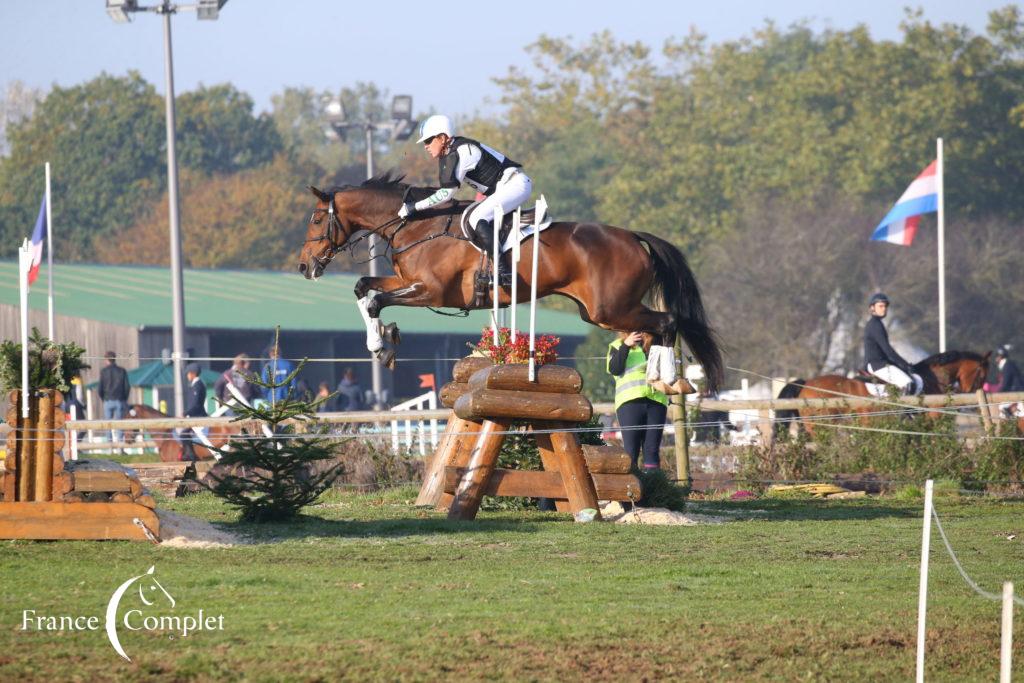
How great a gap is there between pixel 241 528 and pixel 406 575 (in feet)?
6.91

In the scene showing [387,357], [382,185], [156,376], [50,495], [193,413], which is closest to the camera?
[50,495]

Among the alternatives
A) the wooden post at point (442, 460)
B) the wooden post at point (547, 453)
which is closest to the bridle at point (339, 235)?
the wooden post at point (442, 460)

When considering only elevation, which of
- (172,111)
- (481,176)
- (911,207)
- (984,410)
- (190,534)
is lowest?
(190,534)

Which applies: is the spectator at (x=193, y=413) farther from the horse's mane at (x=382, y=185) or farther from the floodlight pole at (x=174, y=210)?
the horse's mane at (x=382, y=185)

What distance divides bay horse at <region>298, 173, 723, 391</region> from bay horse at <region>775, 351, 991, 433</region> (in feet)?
18.1

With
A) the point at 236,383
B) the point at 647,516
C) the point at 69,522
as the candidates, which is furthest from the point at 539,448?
the point at 236,383

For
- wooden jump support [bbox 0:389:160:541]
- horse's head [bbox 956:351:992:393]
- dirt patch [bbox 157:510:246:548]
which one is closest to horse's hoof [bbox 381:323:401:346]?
dirt patch [bbox 157:510:246:548]

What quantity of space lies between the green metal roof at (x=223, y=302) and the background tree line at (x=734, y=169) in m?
6.97

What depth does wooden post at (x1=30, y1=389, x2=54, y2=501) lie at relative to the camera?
9578 mm

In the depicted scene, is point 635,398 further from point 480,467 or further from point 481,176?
point 480,467

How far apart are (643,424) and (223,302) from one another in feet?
100

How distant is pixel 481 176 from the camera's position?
1308cm

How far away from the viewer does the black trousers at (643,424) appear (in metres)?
14.0

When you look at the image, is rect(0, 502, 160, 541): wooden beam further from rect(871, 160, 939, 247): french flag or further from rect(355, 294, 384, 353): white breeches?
rect(871, 160, 939, 247): french flag
